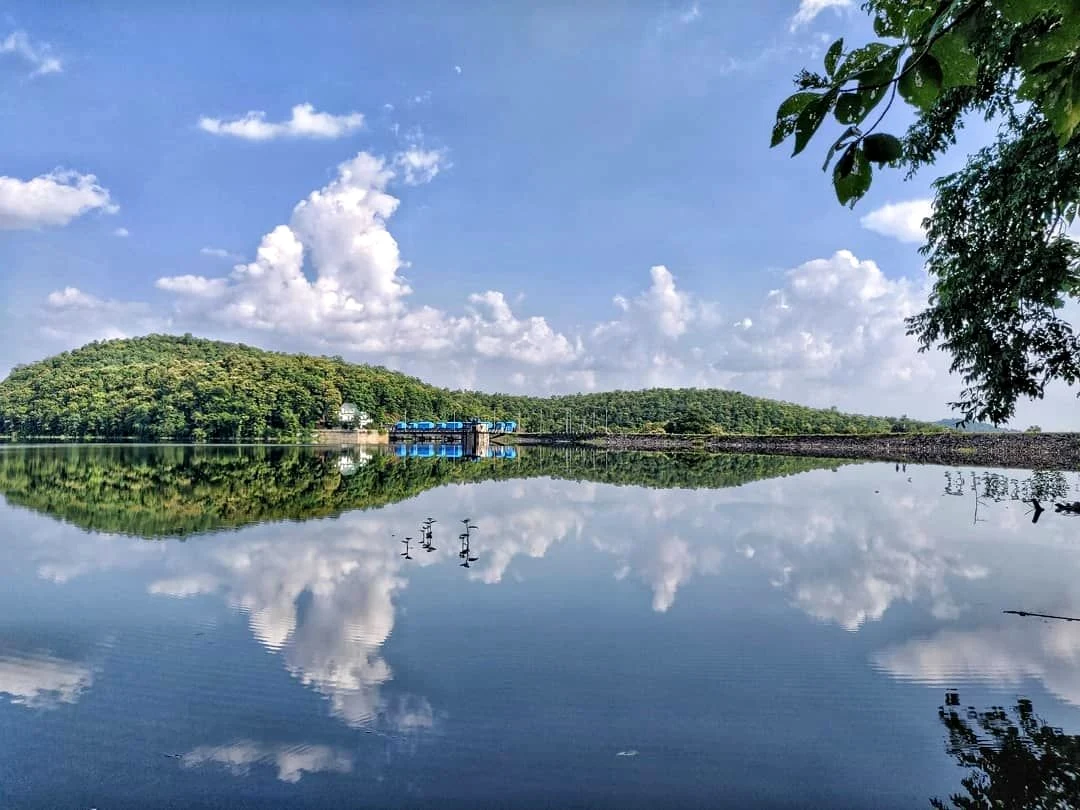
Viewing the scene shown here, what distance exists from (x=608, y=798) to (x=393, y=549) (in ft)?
36.4

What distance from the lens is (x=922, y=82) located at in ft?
4.59

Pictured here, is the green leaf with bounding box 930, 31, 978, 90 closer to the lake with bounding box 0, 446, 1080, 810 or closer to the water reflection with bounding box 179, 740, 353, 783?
the lake with bounding box 0, 446, 1080, 810

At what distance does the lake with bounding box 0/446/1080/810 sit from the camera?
17.4ft

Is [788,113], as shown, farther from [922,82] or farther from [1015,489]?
[1015,489]

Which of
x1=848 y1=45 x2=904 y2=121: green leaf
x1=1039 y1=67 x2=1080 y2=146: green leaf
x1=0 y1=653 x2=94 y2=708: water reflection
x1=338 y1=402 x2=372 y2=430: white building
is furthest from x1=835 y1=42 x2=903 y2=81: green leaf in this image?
x1=338 y1=402 x2=372 y2=430: white building

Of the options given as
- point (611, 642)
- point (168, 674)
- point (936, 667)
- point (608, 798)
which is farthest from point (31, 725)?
point (936, 667)

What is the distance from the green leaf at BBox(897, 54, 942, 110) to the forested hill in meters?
101

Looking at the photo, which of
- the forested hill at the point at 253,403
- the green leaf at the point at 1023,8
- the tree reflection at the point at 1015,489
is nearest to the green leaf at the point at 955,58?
the green leaf at the point at 1023,8

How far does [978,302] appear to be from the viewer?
10438 mm

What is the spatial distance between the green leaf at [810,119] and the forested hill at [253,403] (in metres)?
101

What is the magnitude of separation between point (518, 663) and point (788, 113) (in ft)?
25.3

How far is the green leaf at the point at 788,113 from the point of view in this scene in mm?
1378

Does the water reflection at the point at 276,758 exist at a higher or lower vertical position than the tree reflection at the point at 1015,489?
lower

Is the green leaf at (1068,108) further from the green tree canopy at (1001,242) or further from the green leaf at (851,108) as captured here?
the green tree canopy at (1001,242)
